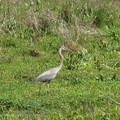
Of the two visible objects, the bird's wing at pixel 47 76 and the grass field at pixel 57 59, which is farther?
the bird's wing at pixel 47 76

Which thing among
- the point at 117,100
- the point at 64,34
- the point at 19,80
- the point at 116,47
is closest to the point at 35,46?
the point at 64,34

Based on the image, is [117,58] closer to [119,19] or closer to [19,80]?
[19,80]

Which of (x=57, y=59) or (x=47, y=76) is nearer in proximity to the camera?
(x=47, y=76)

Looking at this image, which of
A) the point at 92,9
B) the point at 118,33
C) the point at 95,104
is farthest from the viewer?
the point at 92,9

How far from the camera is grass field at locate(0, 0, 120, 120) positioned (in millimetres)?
10008

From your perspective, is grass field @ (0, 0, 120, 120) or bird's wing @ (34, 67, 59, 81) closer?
grass field @ (0, 0, 120, 120)

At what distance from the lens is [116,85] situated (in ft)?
37.3

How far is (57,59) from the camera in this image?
1386 centimetres

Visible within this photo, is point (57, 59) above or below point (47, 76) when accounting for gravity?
below

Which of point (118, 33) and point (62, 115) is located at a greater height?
point (62, 115)

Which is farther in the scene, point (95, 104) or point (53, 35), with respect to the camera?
point (53, 35)

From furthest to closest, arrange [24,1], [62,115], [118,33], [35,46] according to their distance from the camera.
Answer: [24,1], [118,33], [35,46], [62,115]

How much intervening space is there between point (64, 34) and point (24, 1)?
4153 mm

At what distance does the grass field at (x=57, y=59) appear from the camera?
10.0m
